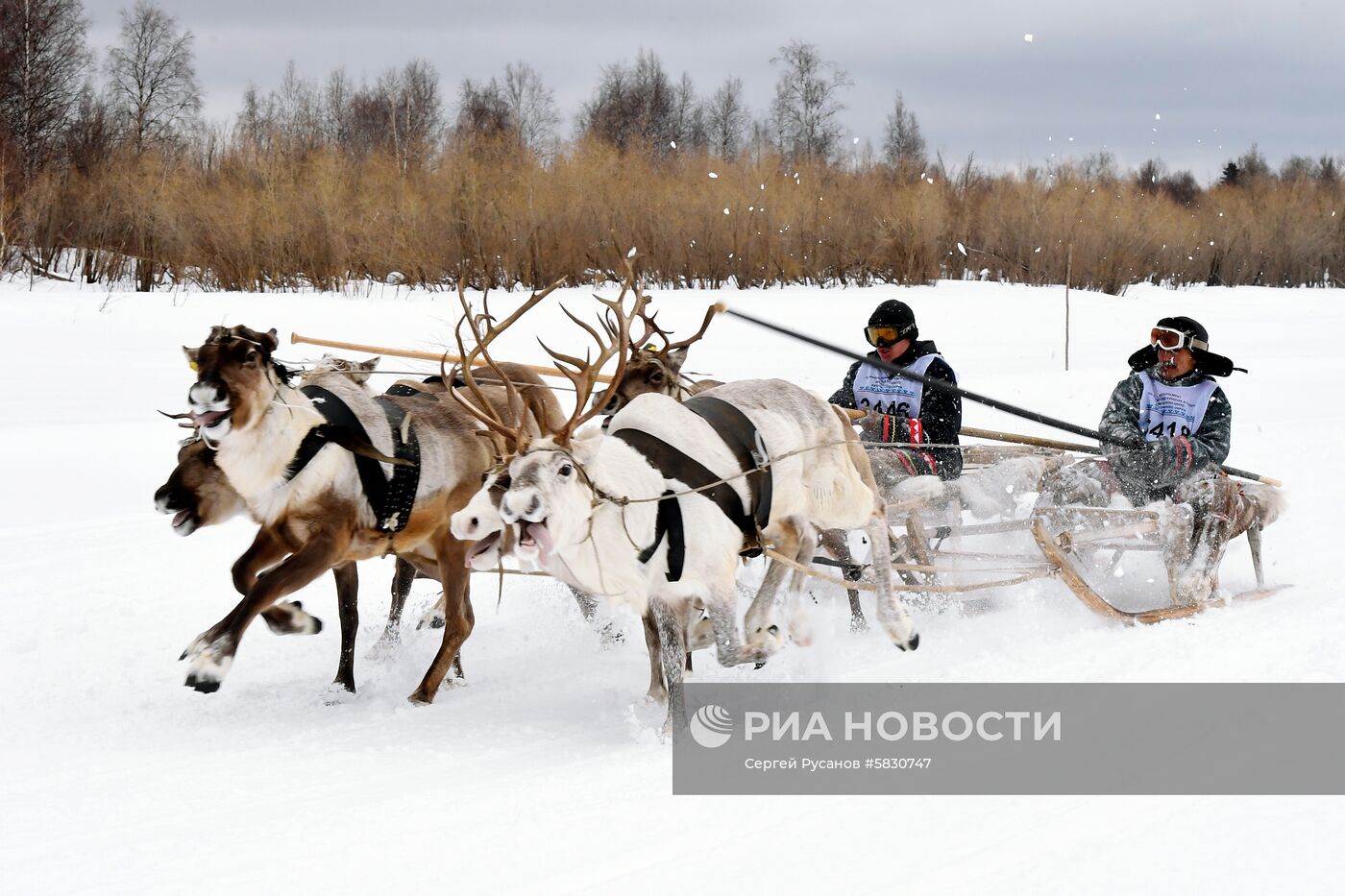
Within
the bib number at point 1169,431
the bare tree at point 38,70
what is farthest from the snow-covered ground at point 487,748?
the bare tree at point 38,70

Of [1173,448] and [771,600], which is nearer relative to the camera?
[771,600]

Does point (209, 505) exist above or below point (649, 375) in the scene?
below

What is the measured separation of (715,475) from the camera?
512cm

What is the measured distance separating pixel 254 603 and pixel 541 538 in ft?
4.89

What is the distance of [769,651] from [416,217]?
15800 millimetres

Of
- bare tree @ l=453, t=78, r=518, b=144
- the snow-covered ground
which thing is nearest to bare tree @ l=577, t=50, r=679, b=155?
bare tree @ l=453, t=78, r=518, b=144

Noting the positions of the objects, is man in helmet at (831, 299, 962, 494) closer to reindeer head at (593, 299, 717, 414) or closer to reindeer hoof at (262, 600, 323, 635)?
reindeer head at (593, 299, 717, 414)

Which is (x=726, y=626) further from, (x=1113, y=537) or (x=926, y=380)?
(x=1113, y=537)

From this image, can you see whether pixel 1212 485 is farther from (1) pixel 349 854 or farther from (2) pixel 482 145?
(2) pixel 482 145

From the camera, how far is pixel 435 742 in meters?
5.08

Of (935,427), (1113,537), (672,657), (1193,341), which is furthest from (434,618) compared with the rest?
(1193,341)

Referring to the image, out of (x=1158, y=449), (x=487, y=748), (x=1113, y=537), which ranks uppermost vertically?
(x=1158, y=449)

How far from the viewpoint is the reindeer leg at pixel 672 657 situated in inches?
198

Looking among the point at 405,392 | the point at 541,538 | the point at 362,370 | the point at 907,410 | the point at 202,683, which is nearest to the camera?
the point at 541,538
